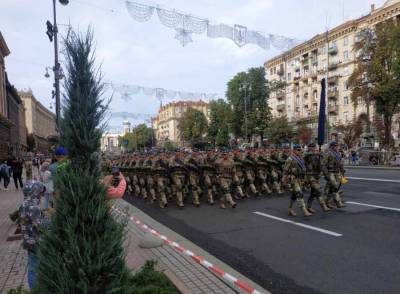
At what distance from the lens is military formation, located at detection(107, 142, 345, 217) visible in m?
8.66

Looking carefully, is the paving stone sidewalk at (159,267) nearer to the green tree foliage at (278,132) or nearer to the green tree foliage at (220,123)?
the green tree foliage at (278,132)

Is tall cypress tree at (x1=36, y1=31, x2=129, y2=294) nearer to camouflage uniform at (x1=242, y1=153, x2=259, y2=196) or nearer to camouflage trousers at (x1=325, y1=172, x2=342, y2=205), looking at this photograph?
camouflage trousers at (x1=325, y1=172, x2=342, y2=205)

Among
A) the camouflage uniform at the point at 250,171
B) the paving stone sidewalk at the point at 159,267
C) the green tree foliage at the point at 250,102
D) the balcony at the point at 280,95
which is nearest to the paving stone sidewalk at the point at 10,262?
the paving stone sidewalk at the point at 159,267

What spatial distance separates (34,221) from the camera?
150 inches

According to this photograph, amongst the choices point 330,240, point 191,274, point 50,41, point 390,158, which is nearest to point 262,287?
point 191,274

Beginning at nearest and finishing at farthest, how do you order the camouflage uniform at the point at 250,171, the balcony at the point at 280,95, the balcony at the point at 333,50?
the camouflage uniform at the point at 250,171 < the balcony at the point at 333,50 < the balcony at the point at 280,95

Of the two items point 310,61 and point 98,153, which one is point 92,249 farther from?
point 310,61

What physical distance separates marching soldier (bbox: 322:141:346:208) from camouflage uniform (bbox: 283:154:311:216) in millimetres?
727

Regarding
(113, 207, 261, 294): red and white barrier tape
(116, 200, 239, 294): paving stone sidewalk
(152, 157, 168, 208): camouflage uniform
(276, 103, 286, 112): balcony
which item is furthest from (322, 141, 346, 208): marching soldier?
(276, 103, 286, 112): balcony

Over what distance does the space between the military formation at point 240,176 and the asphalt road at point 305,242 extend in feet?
1.88

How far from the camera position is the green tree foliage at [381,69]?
24.5m

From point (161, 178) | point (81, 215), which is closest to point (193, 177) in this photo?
point (161, 178)

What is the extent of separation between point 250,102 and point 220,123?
8823 mm

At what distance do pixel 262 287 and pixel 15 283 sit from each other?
3.52m
